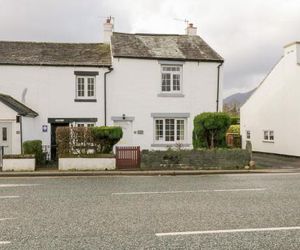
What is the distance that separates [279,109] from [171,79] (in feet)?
27.8

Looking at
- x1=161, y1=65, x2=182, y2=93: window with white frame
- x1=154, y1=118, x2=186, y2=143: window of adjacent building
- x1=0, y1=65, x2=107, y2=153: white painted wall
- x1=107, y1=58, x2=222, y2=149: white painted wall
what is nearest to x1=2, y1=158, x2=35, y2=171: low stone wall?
x1=0, y1=65, x2=107, y2=153: white painted wall

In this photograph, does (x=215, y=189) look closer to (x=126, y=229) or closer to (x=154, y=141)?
(x=126, y=229)

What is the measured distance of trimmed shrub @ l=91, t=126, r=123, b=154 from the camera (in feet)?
66.7

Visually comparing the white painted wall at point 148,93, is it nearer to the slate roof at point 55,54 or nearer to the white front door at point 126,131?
the white front door at point 126,131

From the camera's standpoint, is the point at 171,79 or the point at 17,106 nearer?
the point at 17,106

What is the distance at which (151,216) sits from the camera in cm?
909

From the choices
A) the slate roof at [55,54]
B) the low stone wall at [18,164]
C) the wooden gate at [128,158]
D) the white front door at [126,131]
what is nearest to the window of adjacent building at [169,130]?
the white front door at [126,131]

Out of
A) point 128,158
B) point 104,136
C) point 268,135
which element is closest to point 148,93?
point 104,136

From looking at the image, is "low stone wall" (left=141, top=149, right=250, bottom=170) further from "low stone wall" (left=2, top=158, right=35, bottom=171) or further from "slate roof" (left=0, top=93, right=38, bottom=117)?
"slate roof" (left=0, top=93, right=38, bottom=117)

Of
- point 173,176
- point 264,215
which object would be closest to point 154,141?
point 173,176

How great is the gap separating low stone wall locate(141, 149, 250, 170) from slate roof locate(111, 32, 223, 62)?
302 inches

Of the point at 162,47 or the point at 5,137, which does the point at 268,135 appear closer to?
the point at 162,47

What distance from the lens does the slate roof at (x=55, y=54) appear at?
25234 mm

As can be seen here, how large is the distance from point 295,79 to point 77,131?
49.7 ft
